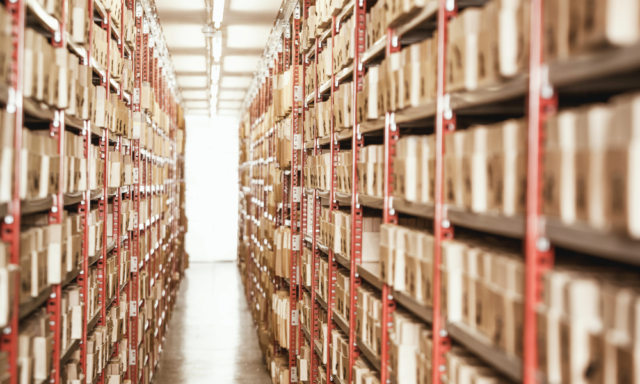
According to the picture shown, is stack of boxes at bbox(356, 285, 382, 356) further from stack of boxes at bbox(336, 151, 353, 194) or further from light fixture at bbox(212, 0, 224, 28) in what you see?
light fixture at bbox(212, 0, 224, 28)

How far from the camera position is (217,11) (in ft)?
26.8

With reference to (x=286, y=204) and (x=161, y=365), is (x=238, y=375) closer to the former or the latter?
(x=161, y=365)

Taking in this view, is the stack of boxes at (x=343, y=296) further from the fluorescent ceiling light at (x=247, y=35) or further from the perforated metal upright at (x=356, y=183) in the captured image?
the fluorescent ceiling light at (x=247, y=35)

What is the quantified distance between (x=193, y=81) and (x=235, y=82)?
40.6 inches

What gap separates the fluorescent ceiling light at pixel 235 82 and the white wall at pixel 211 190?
4537mm

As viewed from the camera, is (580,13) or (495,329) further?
(495,329)

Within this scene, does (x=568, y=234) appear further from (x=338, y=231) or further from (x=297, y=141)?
(x=297, y=141)


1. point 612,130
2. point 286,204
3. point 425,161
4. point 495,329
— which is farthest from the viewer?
point 286,204

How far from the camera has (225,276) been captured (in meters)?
16.5

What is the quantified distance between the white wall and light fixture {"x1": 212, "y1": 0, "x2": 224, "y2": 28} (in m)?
10.5

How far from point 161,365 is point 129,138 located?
4046 millimetres

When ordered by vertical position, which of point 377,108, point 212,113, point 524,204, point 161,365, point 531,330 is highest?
point 212,113

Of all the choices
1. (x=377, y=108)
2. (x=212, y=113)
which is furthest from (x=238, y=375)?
(x=212, y=113)

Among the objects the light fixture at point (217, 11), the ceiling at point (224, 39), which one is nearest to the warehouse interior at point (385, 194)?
the light fixture at point (217, 11)
